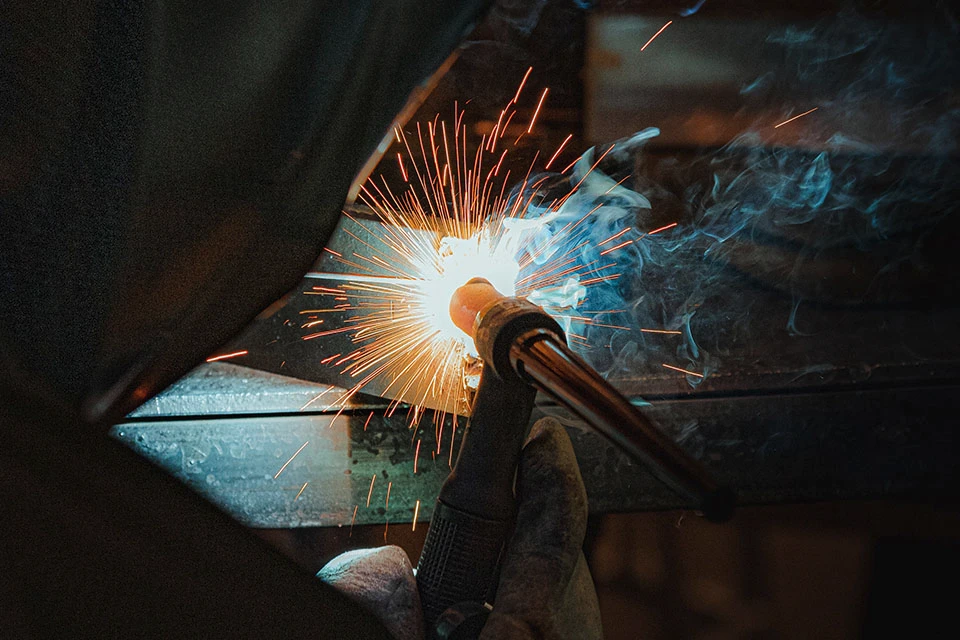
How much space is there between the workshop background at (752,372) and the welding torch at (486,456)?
33cm

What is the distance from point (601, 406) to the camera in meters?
0.61

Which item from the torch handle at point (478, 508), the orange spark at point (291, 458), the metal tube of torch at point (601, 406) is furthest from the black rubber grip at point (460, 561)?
the orange spark at point (291, 458)

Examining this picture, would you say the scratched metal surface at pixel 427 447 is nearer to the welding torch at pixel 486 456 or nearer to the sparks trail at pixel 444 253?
the sparks trail at pixel 444 253

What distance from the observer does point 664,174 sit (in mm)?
1182

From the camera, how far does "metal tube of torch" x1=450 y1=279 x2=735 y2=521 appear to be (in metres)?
0.54

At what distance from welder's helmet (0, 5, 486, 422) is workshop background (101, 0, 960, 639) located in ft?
1.20

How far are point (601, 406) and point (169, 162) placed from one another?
1.63ft

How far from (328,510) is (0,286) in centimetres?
67

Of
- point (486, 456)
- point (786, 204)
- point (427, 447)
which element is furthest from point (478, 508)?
point (786, 204)

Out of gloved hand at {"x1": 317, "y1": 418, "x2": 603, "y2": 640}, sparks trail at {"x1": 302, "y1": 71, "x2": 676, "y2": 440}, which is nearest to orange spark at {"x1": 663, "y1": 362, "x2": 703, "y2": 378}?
sparks trail at {"x1": 302, "y1": 71, "x2": 676, "y2": 440}

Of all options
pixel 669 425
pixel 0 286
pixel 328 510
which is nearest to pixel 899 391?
pixel 669 425

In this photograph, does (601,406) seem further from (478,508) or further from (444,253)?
(444,253)

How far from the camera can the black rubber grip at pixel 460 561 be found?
779 millimetres

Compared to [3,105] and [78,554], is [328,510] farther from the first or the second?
[3,105]
